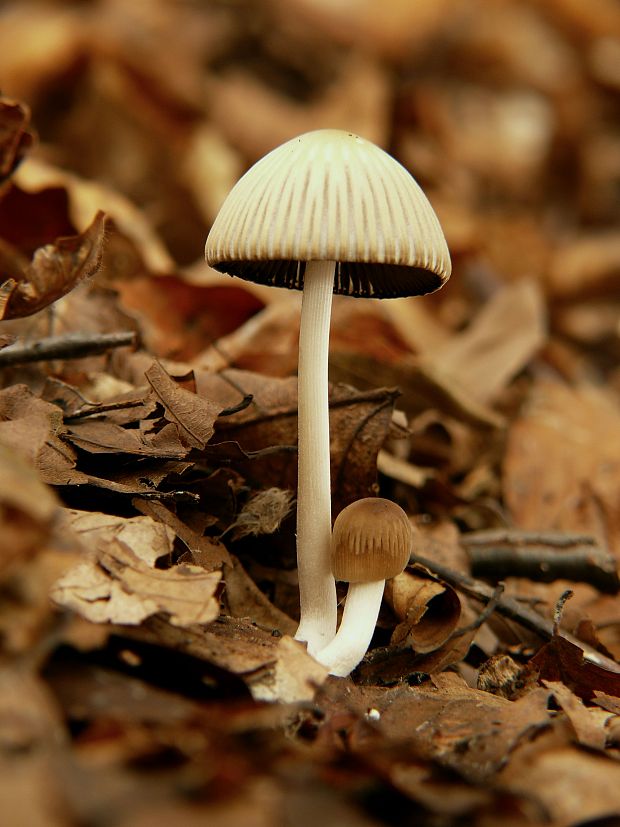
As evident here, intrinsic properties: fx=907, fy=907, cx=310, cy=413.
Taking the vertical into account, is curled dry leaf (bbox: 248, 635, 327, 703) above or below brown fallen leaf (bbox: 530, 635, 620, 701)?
above

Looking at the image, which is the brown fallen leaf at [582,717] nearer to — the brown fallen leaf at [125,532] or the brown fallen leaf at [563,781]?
the brown fallen leaf at [563,781]

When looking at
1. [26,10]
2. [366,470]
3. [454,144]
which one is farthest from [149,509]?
[454,144]

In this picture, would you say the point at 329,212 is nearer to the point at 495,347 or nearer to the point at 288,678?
the point at 288,678

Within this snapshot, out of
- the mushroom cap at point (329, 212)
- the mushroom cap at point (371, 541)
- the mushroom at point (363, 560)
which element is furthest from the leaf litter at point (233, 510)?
the mushroom cap at point (329, 212)

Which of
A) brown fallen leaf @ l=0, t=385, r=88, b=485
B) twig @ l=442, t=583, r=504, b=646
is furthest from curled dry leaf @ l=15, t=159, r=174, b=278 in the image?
twig @ l=442, t=583, r=504, b=646

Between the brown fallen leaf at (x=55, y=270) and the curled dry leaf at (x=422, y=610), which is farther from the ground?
the brown fallen leaf at (x=55, y=270)

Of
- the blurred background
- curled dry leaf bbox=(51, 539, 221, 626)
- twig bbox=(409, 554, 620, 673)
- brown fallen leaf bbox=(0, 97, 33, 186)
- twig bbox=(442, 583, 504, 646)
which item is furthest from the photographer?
the blurred background

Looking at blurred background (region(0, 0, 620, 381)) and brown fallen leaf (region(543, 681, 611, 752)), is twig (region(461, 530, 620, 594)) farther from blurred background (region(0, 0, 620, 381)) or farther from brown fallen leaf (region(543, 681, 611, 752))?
blurred background (region(0, 0, 620, 381))
